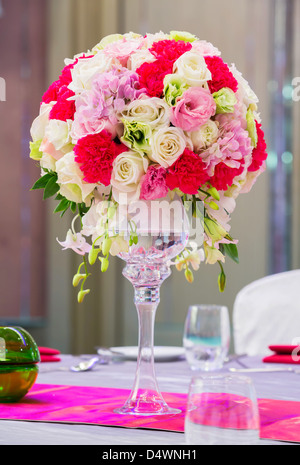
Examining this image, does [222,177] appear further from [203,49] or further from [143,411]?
[143,411]

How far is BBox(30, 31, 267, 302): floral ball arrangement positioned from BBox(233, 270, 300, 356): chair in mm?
1043

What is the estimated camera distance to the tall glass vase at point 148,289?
1.01 metres

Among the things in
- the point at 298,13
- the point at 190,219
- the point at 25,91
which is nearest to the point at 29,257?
the point at 25,91

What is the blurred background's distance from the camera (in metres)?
3.38

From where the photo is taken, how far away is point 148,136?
95 cm

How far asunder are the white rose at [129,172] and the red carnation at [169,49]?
0.14 m

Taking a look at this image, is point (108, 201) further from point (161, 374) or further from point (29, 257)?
point (29, 257)

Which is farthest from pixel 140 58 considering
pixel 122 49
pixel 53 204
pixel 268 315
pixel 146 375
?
pixel 53 204

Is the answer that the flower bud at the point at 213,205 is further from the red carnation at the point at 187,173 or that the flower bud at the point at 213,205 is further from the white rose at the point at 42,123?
the white rose at the point at 42,123

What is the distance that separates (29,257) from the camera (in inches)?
142

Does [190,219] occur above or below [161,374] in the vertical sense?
above

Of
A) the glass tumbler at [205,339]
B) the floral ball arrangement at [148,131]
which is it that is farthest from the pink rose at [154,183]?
the glass tumbler at [205,339]

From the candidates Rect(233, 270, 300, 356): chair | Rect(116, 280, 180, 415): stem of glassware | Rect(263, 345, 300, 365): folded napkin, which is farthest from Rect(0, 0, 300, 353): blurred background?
Rect(116, 280, 180, 415): stem of glassware

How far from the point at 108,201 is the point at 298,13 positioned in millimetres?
2503
